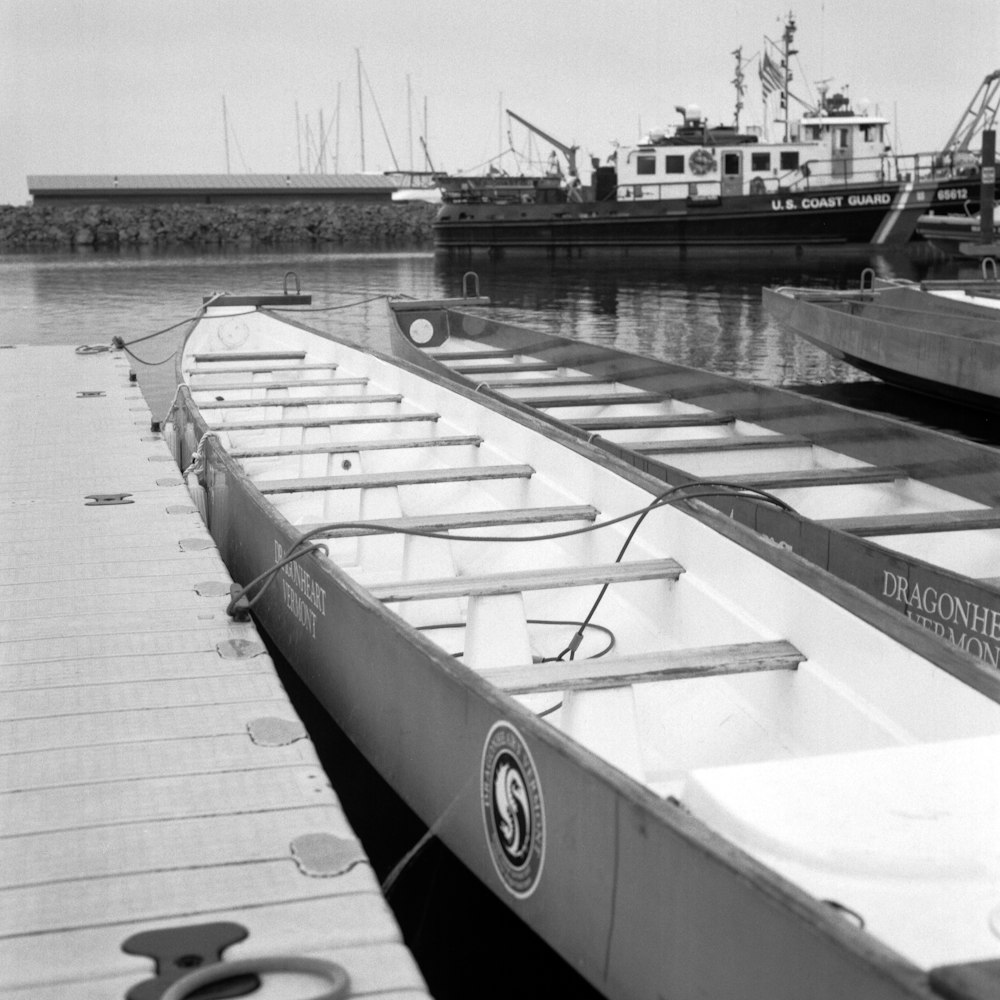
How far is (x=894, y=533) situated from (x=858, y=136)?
3537 cm

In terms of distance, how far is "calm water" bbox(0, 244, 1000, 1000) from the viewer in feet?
12.5

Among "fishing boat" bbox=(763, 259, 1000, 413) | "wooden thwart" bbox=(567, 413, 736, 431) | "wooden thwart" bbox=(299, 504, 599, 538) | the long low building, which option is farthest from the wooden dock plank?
the long low building

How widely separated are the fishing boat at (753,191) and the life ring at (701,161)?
0.10 feet

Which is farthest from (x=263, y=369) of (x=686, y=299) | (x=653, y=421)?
(x=686, y=299)

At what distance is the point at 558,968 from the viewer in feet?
10.8

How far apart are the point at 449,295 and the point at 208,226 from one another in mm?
38613

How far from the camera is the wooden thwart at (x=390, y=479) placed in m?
5.83

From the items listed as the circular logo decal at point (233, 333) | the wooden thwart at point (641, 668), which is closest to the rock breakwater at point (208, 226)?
the circular logo decal at point (233, 333)

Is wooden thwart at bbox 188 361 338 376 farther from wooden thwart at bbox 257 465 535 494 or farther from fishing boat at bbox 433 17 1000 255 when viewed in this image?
fishing boat at bbox 433 17 1000 255

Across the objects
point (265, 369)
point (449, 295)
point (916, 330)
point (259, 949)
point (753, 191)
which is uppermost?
point (753, 191)

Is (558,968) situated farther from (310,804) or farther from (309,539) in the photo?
(309,539)

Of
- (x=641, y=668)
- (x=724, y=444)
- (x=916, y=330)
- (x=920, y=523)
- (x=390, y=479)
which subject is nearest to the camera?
(x=641, y=668)

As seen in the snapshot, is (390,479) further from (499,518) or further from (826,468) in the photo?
(826,468)

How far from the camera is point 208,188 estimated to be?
257 feet
